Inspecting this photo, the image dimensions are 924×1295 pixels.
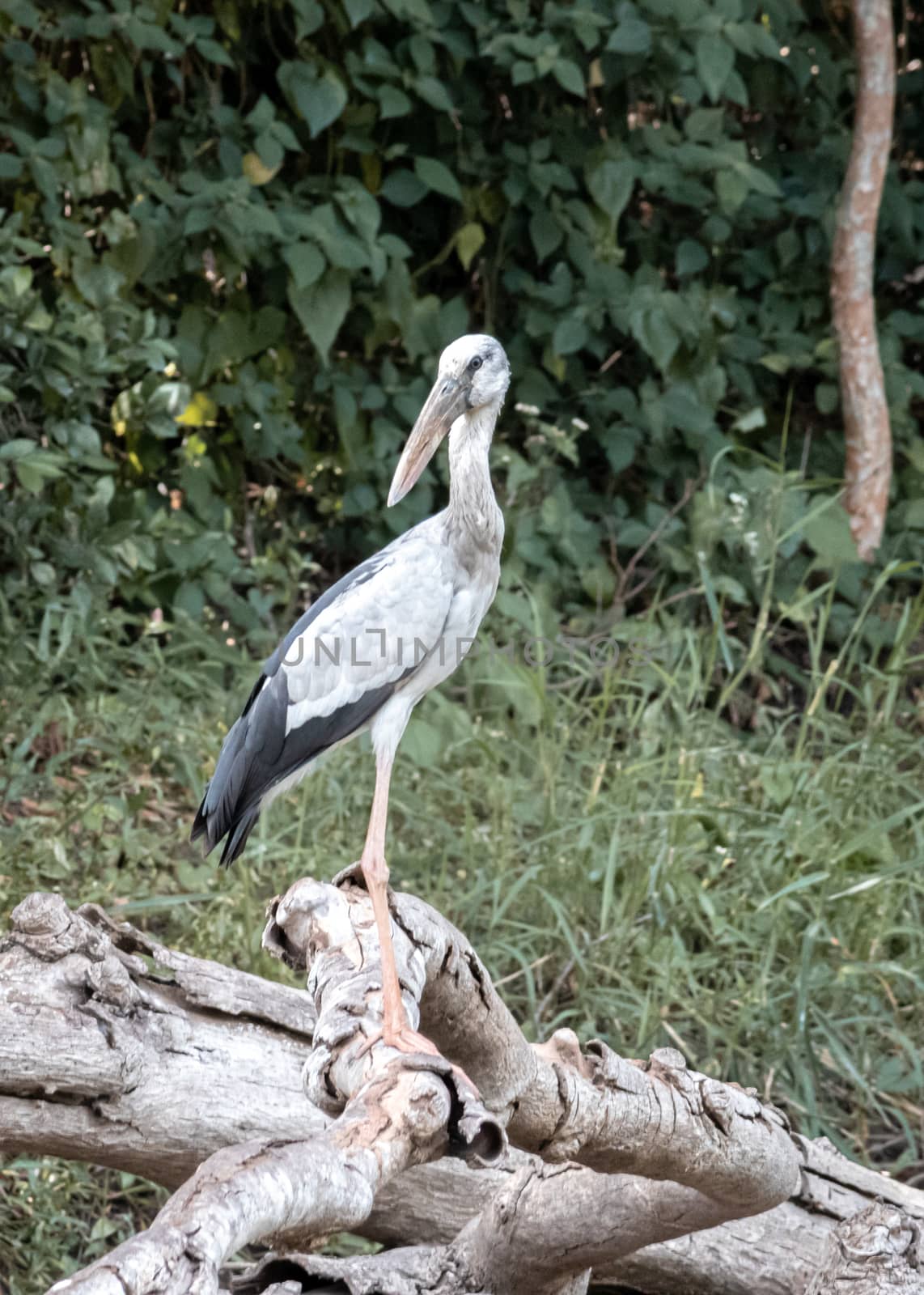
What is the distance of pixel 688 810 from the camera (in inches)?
142

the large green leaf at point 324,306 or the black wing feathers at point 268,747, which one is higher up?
the large green leaf at point 324,306

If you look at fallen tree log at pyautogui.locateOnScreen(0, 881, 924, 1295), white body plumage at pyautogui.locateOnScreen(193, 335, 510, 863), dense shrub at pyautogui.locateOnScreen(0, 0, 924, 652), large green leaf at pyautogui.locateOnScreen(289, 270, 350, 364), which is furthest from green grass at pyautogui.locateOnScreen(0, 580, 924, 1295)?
large green leaf at pyautogui.locateOnScreen(289, 270, 350, 364)

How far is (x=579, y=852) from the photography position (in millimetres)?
3592

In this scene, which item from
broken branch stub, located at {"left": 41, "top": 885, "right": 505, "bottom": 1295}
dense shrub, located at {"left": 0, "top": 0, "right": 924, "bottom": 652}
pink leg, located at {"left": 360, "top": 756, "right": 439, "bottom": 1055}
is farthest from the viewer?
dense shrub, located at {"left": 0, "top": 0, "right": 924, "bottom": 652}

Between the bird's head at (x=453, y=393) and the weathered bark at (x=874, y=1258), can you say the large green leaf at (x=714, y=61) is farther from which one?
the weathered bark at (x=874, y=1258)

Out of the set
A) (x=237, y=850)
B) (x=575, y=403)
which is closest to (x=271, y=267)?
(x=575, y=403)

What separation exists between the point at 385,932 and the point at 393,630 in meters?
0.63

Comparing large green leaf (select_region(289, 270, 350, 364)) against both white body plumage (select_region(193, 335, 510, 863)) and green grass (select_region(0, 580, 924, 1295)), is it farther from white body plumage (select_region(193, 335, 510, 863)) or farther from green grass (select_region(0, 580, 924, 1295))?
white body plumage (select_region(193, 335, 510, 863))

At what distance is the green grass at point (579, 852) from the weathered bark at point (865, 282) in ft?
2.57

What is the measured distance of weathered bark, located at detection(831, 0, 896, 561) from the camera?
499cm

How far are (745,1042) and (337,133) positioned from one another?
10.1 feet

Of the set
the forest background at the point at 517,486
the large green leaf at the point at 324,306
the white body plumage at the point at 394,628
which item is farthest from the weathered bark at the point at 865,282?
the white body plumage at the point at 394,628

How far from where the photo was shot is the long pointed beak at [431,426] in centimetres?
249

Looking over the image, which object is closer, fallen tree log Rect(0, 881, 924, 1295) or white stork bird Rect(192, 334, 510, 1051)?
fallen tree log Rect(0, 881, 924, 1295)
